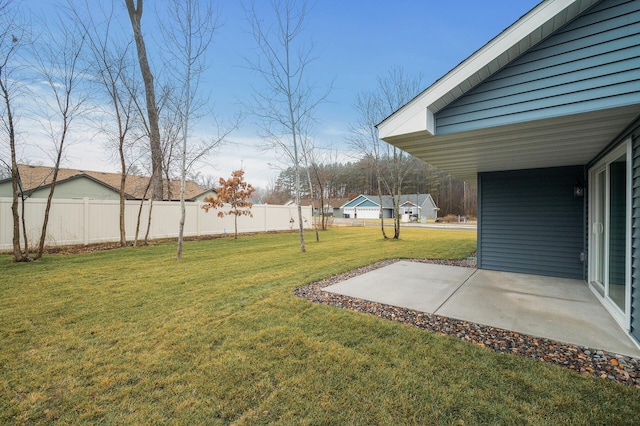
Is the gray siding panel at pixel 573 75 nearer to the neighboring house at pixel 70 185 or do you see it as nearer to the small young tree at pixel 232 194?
the small young tree at pixel 232 194

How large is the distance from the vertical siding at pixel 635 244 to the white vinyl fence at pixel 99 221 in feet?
41.4

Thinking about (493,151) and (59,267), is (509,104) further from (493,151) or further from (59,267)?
(59,267)

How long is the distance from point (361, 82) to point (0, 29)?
33.1 ft

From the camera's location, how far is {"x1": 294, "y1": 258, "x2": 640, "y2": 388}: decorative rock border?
2.19 metres

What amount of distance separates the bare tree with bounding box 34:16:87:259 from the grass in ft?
15.7

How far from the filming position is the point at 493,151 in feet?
13.1

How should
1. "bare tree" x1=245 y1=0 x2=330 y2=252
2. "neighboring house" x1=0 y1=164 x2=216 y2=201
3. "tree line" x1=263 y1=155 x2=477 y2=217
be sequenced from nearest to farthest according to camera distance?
"bare tree" x1=245 y1=0 x2=330 y2=252 → "neighboring house" x1=0 y1=164 x2=216 y2=201 → "tree line" x1=263 y1=155 x2=477 y2=217

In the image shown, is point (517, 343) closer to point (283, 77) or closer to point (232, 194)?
point (283, 77)

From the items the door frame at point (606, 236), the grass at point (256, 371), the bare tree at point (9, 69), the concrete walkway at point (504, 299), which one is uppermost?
the bare tree at point (9, 69)

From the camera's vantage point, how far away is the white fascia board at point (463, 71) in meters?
2.54

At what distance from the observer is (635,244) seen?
265cm

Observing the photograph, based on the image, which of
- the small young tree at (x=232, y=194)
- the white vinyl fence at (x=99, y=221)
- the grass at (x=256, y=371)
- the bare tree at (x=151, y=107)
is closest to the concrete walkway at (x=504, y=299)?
the grass at (x=256, y=371)

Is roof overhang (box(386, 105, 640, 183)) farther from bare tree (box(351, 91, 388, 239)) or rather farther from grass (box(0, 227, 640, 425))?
Result: bare tree (box(351, 91, 388, 239))

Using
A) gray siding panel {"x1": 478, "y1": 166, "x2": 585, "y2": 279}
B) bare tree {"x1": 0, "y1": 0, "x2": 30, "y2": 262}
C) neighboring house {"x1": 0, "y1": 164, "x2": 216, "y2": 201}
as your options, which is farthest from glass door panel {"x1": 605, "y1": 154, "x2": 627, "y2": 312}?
neighboring house {"x1": 0, "y1": 164, "x2": 216, "y2": 201}
